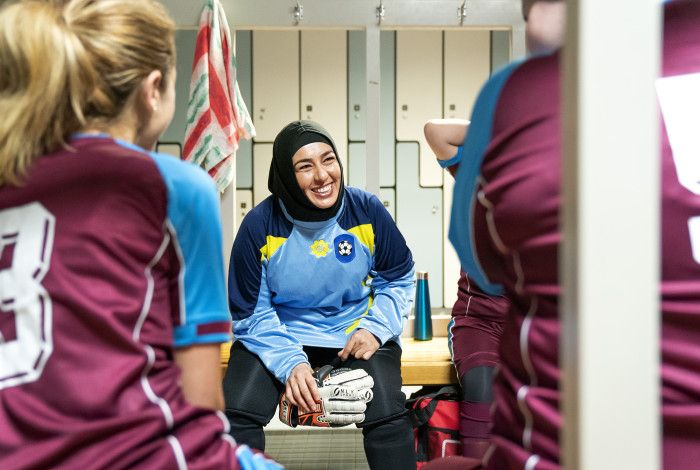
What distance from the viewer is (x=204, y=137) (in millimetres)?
2428

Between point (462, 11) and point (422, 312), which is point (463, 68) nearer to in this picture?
point (462, 11)

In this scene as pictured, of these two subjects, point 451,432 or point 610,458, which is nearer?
point 610,458

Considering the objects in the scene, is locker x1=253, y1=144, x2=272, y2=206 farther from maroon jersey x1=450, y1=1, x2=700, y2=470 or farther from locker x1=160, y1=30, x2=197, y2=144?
maroon jersey x1=450, y1=1, x2=700, y2=470

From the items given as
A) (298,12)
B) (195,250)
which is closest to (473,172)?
(195,250)

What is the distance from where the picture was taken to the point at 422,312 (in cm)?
268

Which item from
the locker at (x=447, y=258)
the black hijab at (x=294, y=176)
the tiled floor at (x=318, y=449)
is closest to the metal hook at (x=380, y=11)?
the black hijab at (x=294, y=176)

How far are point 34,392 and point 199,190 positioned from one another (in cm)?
28

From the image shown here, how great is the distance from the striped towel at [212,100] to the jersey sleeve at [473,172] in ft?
5.37

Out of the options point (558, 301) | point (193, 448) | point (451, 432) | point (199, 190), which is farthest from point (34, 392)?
point (451, 432)

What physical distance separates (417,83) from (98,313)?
3949mm

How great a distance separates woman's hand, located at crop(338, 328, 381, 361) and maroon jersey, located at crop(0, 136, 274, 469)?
1331 millimetres

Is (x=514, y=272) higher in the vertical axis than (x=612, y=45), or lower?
lower

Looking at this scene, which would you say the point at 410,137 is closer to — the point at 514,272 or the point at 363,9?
the point at 363,9

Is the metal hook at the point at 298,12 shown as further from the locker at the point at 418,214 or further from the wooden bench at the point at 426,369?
the locker at the point at 418,214
